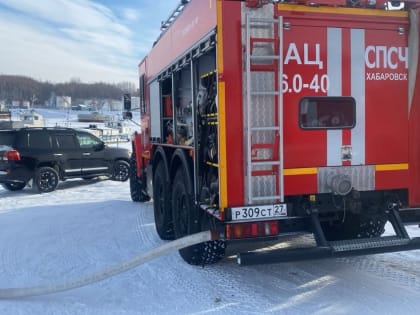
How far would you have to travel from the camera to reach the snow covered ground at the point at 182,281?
4062 millimetres

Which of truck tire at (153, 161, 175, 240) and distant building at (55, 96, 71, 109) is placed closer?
truck tire at (153, 161, 175, 240)

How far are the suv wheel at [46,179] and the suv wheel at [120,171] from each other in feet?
7.11

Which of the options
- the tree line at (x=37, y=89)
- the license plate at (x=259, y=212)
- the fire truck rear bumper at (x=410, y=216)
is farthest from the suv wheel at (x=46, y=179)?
the tree line at (x=37, y=89)

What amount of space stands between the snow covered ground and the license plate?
2.91 ft

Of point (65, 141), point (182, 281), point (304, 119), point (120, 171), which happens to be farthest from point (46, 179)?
point (304, 119)

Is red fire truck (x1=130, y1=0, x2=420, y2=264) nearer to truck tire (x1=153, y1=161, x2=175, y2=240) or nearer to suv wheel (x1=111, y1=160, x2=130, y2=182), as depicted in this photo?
truck tire (x1=153, y1=161, x2=175, y2=240)

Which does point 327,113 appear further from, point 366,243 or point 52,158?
point 52,158

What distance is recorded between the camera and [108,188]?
42.6 ft

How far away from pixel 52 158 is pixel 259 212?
Result: 1033cm

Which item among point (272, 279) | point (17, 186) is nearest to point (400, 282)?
point (272, 279)

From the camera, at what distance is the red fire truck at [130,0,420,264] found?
12.5 feet

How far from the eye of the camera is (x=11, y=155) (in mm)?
11766

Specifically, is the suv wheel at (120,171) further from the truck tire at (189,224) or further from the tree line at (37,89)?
the tree line at (37,89)

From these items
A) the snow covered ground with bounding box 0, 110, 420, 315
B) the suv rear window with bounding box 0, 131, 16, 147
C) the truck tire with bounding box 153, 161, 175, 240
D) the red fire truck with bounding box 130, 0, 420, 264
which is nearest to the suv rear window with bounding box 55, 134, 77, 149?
the suv rear window with bounding box 0, 131, 16, 147
